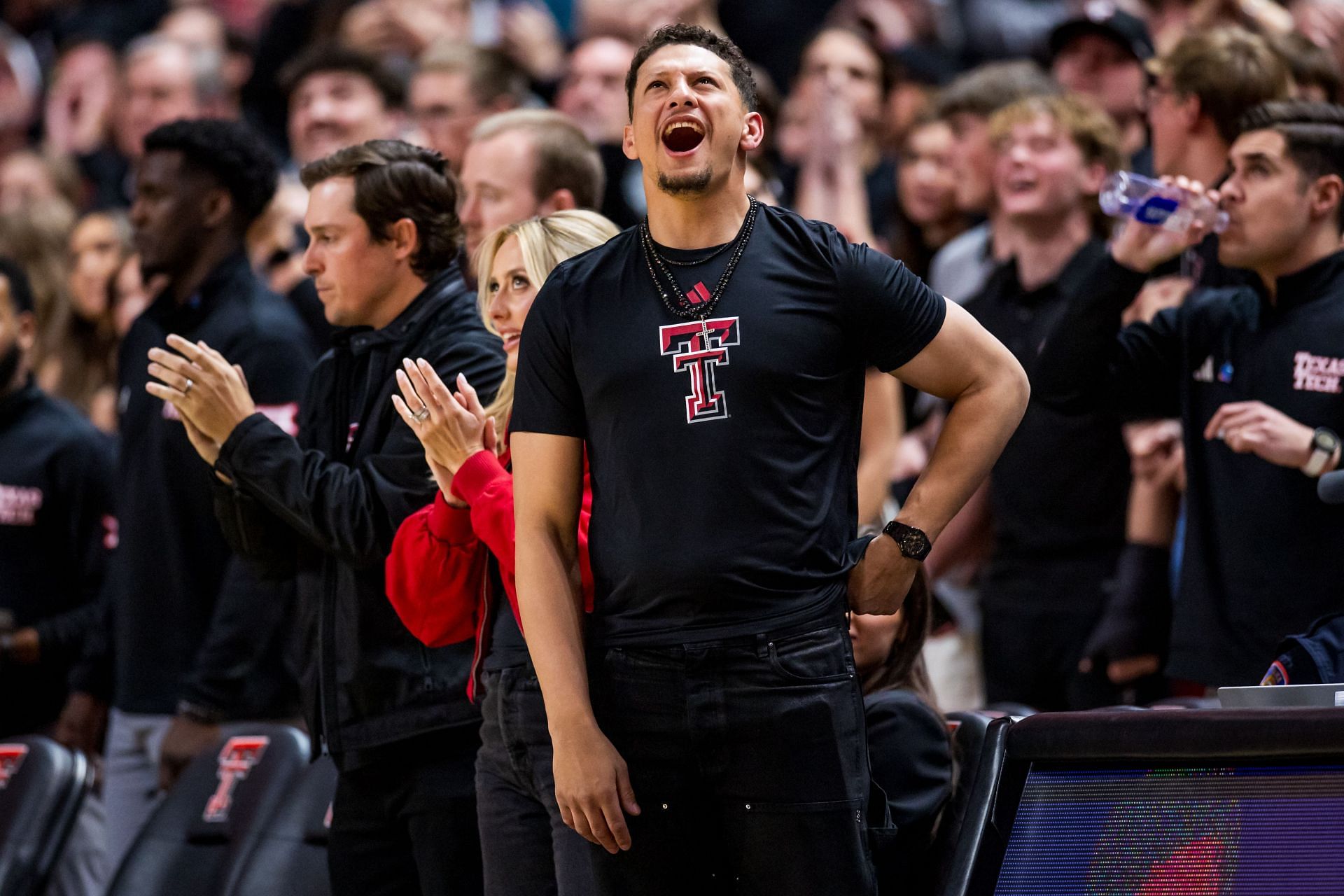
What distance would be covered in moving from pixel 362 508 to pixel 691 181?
103 cm

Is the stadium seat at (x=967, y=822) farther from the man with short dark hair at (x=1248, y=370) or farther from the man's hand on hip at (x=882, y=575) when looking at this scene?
the man with short dark hair at (x=1248, y=370)

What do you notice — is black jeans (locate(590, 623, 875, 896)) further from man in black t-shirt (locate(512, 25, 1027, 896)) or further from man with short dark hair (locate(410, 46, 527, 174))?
man with short dark hair (locate(410, 46, 527, 174))

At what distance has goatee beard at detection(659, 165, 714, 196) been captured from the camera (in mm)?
2744

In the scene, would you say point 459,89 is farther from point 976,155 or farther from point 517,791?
point 517,791

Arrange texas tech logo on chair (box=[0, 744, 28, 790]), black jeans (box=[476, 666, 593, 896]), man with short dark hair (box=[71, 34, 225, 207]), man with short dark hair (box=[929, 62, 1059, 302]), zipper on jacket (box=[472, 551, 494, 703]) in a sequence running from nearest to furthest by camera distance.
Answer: black jeans (box=[476, 666, 593, 896]) < zipper on jacket (box=[472, 551, 494, 703]) < texas tech logo on chair (box=[0, 744, 28, 790]) < man with short dark hair (box=[929, 62, 1059, 302]) < man with short dark hair (box=[71, 34, 225, 207])

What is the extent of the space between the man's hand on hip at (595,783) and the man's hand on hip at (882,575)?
1.50 feet

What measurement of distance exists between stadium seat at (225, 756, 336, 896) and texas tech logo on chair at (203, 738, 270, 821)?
5.4 inches

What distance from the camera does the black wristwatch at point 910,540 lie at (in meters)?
2.78

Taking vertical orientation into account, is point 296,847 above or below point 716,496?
below

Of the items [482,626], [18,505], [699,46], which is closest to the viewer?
[699,46]

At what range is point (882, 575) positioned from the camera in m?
2.77

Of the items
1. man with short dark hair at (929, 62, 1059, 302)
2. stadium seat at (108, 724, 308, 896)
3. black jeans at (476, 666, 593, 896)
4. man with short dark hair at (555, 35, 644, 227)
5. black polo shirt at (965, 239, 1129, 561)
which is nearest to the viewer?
black jeans at (476, 666, 593, 896)

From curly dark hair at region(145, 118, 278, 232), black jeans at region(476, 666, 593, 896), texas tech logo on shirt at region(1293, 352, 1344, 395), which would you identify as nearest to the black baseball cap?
texas tech logo on shirt at region(1293, 352, 1344, 395)

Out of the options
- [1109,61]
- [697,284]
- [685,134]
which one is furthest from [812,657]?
[1109,61]
